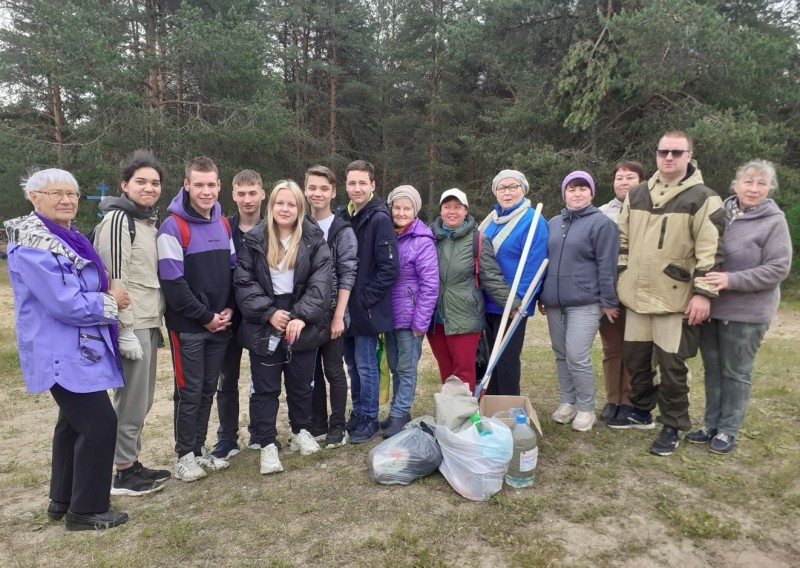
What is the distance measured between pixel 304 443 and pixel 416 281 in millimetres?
1442

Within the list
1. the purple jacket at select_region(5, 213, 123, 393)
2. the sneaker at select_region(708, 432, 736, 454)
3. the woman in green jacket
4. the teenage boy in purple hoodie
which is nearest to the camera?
the purple jacket at select_region(5, 213, 123, 393)

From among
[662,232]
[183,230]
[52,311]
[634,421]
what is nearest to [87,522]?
[52,311]

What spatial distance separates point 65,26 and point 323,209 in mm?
13517

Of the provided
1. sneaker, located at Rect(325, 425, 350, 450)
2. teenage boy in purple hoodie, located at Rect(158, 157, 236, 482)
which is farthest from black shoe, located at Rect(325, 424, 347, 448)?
teenage boy in purple hoodie, located at Rect(158, 157, 236, 482)

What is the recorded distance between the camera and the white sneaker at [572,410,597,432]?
4234 mm

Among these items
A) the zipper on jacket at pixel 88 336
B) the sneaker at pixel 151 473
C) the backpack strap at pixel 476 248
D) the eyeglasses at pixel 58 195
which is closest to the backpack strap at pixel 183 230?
the eyeglasses at pixel 58 195

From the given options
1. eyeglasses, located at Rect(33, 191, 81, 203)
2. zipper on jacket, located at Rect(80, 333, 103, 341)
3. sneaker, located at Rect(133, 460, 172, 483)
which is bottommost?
sneaker, located at Rect(133, 460, 172, 483)

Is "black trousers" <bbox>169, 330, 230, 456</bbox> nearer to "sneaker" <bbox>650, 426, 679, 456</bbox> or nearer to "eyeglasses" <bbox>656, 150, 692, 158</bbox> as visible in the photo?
"sneaker" <bbox>650, 426, 679, 456</bbox>

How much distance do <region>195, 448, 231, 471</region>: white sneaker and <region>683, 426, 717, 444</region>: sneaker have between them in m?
3.36

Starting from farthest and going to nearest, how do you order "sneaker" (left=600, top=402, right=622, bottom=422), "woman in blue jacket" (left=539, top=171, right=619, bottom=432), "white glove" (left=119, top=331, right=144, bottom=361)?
"sneaker" (left=600, top=402, right=622, bottom=422) → "woman in blue jacket" (left=539, top=171, right=619, bottom=432) → "white glove" (left=119, top=331, right=144, bottom=361)

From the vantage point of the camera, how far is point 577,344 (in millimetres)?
4027

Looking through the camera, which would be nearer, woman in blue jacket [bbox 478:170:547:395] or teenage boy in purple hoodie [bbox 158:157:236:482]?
teenage boy in purple hoodie [bbox 158:157:236:482]

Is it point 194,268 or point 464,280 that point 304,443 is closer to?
point 194,268

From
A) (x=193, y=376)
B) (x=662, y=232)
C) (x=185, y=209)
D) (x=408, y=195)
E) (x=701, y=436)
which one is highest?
(x=408, y=195)
